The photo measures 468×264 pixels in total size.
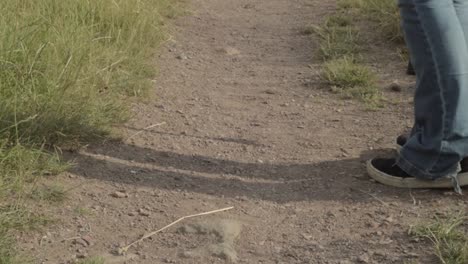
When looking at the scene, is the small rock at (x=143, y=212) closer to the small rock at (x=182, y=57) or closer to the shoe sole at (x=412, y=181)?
the shoe sole at (x=412, y=181)

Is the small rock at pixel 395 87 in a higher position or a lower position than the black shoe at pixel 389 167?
lower

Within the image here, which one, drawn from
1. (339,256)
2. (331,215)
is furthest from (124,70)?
(339,256)

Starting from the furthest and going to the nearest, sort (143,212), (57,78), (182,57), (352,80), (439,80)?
1. (182,57)
2. (352,80)
3. (57,78)
4. (143,212)
5. (439,80)

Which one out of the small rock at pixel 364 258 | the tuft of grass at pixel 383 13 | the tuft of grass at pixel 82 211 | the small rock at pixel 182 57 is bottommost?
the small rock at pixel 182 57

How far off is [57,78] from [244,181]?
1056mm

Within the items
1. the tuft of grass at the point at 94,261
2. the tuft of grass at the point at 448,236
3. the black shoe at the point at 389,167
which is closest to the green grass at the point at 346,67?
the black shoe at the point at 389,167

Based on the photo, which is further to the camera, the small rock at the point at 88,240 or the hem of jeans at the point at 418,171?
the hem of jeans at the point at 418,171

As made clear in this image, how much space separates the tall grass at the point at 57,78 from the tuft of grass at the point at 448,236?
1335 mm

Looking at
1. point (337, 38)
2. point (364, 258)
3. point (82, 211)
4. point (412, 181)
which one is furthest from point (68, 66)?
point (337, 38)

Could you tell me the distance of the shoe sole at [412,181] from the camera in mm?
2857

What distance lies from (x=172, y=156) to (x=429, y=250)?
1.32 m

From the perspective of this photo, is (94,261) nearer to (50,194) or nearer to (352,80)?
(50,194)

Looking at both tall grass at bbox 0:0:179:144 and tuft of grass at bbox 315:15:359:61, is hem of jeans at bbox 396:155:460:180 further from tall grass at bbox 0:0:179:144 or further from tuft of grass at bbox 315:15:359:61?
tuft of grass at bbox 315:15:359:61

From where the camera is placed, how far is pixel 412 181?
115 inches
